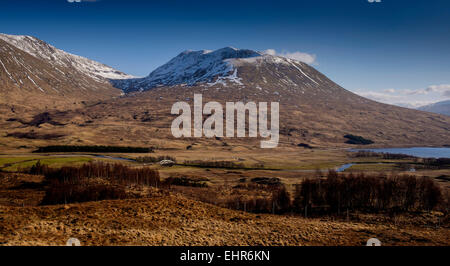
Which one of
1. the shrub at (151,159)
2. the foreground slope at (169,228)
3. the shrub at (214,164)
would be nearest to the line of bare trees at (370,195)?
the foreground slope at (169,228)

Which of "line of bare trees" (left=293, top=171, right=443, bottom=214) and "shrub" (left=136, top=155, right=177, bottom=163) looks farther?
"shrub" (left=136, top=155, right=177, bottom=163)

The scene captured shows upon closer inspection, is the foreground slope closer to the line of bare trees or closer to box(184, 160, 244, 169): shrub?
the line of bare trees

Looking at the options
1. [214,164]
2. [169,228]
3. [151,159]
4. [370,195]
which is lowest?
[214,164]

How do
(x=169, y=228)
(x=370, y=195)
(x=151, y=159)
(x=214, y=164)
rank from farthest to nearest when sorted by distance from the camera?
1. (x=151, y=159)
2. (x=214, y=164)
3. (x=370, y=195)
4. (x=169, y=228)

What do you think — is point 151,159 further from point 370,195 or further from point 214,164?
point 370,195

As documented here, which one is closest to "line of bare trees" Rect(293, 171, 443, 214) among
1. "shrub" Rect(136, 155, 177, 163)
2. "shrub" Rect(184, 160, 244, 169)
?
"shrub" Rect(184, 160, 244, 169)

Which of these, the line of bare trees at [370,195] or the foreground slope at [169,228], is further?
the line of bare trees at [370,195]

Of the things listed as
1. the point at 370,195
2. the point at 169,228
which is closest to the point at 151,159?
the point at 370,195

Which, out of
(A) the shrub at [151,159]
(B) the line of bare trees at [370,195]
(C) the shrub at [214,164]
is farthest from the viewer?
(A) the shrub at [151,159]

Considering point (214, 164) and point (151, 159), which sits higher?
point (151, 159)

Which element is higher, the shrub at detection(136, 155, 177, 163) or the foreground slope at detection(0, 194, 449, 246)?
the foreground slope at detection(0, 194, 449, 246)

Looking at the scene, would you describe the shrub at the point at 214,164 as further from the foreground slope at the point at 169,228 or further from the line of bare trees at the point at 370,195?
the foreground slope at the point at 169,228
